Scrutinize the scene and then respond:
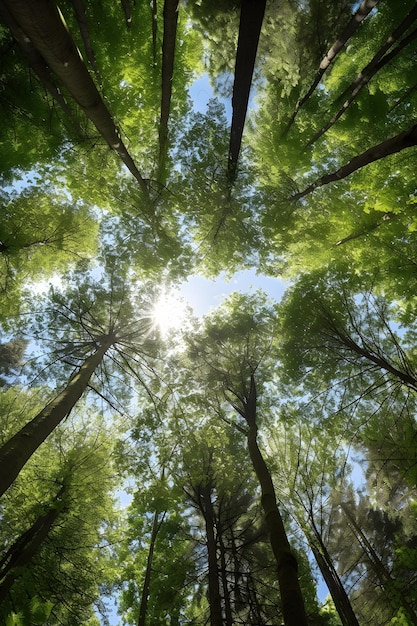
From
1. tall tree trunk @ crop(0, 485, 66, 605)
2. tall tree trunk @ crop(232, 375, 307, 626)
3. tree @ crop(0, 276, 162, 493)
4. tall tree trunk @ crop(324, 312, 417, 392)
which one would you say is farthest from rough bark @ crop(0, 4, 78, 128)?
tall tree trunk @ crop(0, 485, 66, 605)

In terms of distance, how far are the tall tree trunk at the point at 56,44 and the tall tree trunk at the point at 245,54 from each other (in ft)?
7.01

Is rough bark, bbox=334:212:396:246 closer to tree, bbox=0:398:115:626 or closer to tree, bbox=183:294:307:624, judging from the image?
tree, bbox=183:294:307:624

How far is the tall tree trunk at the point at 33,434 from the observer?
3225 millimetres

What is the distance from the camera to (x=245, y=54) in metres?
4.46

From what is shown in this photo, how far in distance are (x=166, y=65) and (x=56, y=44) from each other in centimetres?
295

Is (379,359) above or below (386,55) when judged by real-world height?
below

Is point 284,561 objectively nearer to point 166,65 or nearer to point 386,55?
point 166,65

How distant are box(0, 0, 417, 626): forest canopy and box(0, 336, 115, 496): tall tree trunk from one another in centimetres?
24

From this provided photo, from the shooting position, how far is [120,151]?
19.1 ft

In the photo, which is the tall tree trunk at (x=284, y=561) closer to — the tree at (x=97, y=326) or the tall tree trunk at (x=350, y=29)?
→ the tree at (x=97, y=326)

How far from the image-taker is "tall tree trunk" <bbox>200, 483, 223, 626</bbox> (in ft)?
20.1

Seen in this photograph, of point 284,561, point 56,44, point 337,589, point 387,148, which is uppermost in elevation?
point 56,44

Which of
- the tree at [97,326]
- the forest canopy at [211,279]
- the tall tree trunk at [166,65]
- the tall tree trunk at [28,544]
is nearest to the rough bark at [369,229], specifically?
the forest canopy at [211,279]

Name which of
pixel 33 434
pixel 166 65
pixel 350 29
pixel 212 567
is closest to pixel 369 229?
pixel 350 29
